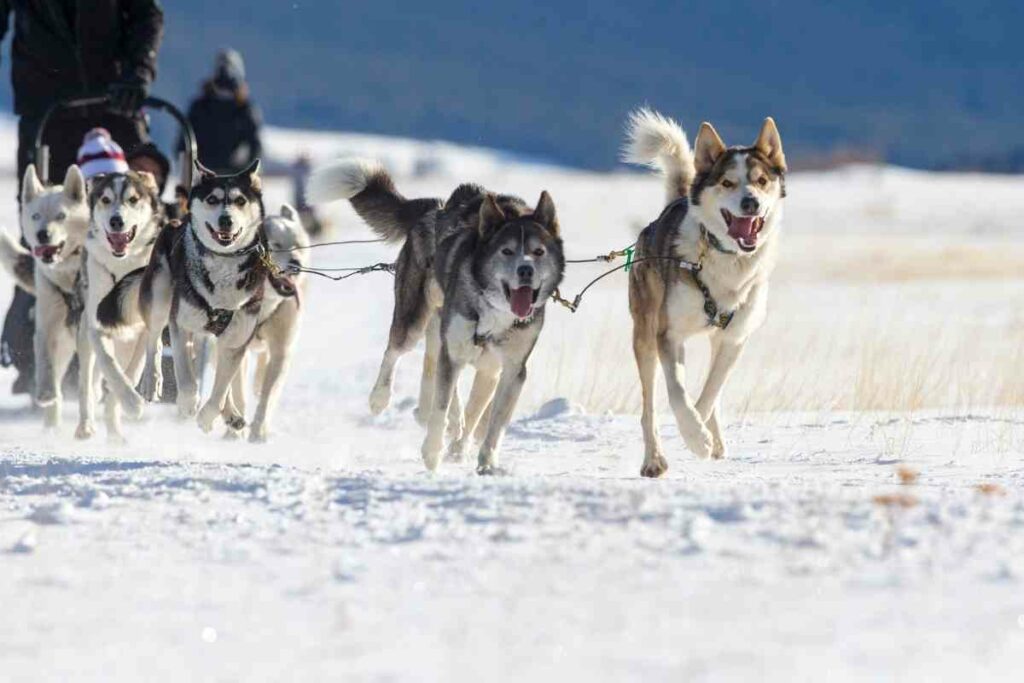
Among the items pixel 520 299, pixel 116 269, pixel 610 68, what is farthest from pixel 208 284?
pixel 610 68

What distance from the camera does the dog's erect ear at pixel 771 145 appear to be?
5.03m

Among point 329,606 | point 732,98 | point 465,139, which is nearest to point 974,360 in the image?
point 329,606

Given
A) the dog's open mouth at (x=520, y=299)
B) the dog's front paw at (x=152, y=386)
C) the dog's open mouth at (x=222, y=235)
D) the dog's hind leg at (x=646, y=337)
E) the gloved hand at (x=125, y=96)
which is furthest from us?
the gloved hand at (x=125, y=96)

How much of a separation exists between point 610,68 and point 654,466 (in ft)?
402

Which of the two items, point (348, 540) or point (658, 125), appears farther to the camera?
point (658, 125)

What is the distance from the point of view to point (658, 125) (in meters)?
5.23

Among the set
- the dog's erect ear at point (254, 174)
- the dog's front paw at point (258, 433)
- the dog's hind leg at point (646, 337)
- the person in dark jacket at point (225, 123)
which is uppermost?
the person in dark jacket at point (225, 123)

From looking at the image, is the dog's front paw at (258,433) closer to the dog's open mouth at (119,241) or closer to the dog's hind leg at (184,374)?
the dog's hind leg at (184,374)

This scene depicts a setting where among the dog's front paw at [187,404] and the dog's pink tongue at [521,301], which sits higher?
the dog's pink tongue at [521,301]

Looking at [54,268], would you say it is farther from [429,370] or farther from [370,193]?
[429,370]

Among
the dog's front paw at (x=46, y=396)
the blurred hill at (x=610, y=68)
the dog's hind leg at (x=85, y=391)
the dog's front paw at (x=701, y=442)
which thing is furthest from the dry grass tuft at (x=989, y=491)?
the blurred hill at (x=610, y=68)

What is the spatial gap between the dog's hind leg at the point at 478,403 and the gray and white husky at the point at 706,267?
495 millimetres

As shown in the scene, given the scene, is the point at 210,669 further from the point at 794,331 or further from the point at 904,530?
the point at 794,331

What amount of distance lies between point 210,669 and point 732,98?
4652 inches
